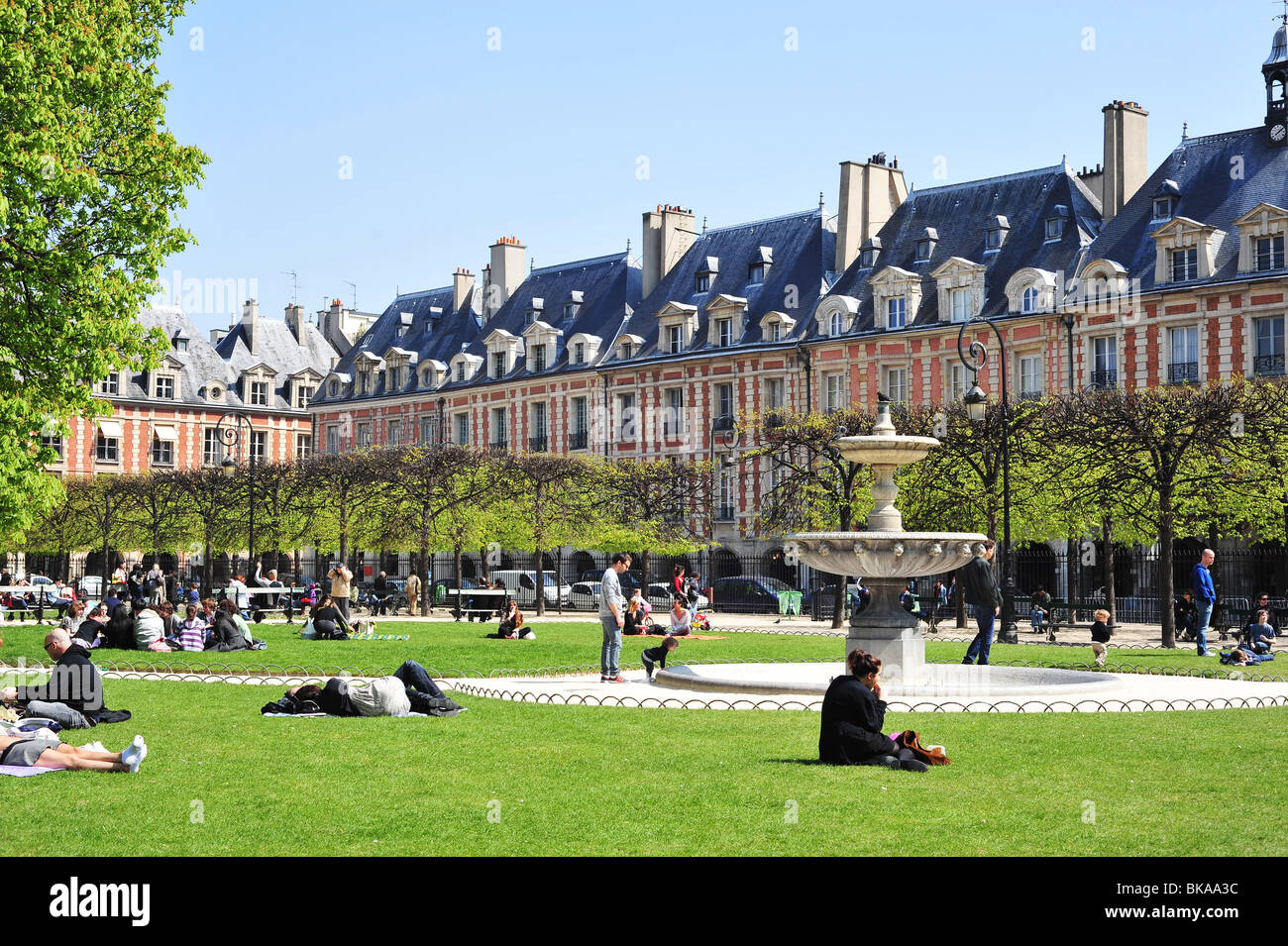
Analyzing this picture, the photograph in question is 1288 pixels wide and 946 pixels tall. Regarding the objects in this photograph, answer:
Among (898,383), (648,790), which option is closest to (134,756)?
(648,790)

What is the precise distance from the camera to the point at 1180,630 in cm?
2967

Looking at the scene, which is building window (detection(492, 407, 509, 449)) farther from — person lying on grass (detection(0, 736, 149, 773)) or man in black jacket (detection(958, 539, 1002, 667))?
person lying on grass (detection(0, 736, 149, 773))

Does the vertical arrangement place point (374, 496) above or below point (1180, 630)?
above

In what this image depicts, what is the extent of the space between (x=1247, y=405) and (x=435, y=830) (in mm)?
24405

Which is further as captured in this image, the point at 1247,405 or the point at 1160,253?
the point at 1160,253

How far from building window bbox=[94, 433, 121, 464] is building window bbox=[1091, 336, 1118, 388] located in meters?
43.4

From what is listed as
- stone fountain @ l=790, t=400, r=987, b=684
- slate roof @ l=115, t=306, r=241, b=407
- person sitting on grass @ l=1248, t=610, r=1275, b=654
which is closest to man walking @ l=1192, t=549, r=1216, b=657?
person sitting on grass @ l=1248, t=610, r=1275, b=654

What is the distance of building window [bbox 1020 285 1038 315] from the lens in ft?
145

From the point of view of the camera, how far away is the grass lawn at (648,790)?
770cm

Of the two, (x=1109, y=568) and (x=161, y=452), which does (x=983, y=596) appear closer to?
(x=1109, y=568)

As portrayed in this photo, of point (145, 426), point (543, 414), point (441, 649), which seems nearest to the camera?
point (441, 649)

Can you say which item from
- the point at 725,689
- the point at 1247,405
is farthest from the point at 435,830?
the point at 1247,405
